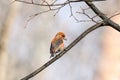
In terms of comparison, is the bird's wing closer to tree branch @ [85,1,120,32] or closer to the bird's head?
the bird's head

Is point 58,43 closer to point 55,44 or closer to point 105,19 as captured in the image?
point 55,44

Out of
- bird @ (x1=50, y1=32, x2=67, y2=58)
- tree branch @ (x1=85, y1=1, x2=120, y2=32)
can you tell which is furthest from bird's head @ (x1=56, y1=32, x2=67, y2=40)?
tree branch @ (x1=85, y1=1, x2=120, y2=32)

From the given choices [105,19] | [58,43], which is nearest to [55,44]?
[58,43]

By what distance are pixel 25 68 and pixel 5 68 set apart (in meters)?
3.82

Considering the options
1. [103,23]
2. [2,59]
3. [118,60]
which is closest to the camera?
[103,23]

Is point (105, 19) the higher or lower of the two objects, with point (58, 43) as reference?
higher

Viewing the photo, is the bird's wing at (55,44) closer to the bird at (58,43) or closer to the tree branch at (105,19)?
the bird at (58,43)

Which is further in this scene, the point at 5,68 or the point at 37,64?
the point at 37,64

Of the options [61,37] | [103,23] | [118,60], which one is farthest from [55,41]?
[118,60]

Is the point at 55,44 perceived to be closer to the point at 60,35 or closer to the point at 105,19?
the point at 60,35

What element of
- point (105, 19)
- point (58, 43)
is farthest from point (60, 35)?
point (105, 19)

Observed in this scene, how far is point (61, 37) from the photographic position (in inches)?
123

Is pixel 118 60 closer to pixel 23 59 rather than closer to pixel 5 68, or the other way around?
pixel 5 68

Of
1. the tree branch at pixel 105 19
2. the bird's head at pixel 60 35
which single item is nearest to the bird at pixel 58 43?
the bird's head at pixel 60 35
